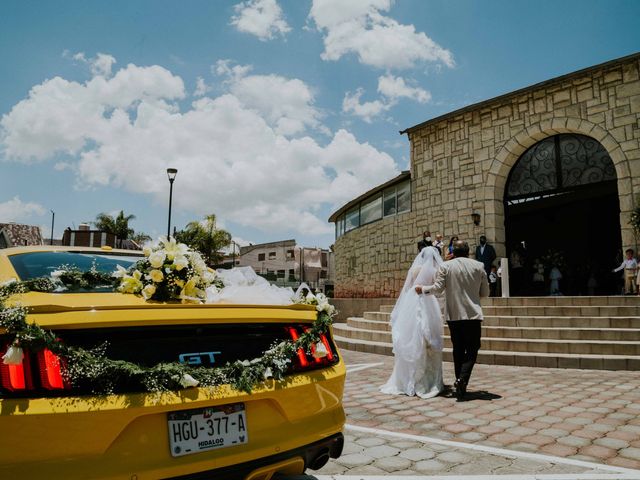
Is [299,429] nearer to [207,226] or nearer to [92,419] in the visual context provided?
[92,419]

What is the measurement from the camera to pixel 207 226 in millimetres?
49250

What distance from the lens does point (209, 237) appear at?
48250 millimetres

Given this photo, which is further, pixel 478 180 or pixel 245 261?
pixel 245 261

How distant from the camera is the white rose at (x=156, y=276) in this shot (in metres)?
2.42

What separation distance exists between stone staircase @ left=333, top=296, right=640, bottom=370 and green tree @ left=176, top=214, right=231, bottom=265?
39.7 metres

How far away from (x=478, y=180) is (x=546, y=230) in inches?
287

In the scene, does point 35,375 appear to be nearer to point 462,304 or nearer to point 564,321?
point 462,304

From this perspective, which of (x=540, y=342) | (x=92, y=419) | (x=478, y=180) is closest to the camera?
(x=92, y=419)

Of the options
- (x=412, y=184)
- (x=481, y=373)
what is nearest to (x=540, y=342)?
(x=481, y=373)

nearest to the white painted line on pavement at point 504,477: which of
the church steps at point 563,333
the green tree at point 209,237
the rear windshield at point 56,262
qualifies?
the rear windshield at point 56,262

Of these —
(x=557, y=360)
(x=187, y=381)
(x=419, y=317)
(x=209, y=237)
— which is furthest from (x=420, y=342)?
(x=209, y=237)

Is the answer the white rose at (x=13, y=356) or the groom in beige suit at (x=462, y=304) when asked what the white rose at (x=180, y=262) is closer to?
the white rose at (x=13, y=356)

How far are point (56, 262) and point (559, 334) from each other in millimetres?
7901

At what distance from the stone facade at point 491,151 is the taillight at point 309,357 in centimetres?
1131
